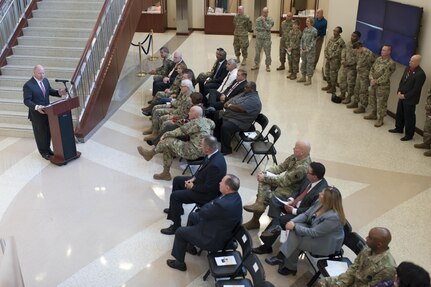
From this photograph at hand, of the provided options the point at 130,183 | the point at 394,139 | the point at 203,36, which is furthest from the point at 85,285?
the point at 203,36

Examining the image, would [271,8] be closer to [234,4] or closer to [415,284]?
[234,4]

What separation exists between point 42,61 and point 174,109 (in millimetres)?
3804

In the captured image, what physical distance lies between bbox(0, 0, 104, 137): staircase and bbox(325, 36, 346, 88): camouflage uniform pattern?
5786 mm

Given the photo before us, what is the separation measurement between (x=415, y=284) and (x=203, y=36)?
51.7 ft

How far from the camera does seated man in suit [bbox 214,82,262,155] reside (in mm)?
7359

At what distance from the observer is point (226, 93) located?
28.1 feet

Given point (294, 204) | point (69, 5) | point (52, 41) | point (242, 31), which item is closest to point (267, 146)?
point (294, 204)

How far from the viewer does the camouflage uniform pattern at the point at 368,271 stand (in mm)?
3580

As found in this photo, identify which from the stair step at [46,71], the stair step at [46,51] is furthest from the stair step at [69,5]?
the stair step at [46,71]

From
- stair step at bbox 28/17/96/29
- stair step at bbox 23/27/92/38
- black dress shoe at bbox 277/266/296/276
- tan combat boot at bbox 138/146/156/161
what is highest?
stair step at bbox 28/17/96/29

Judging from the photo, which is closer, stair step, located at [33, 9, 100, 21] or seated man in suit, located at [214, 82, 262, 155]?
seated man in suit, located at [214, 82, 262, 155]

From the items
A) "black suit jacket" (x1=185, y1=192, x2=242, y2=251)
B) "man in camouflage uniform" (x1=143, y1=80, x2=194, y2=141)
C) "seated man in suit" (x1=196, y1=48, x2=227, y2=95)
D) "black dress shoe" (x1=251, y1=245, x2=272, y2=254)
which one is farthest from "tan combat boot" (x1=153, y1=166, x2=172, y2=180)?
"seated man in suit" (x1=196, y1=48, x2=227, y2=95)

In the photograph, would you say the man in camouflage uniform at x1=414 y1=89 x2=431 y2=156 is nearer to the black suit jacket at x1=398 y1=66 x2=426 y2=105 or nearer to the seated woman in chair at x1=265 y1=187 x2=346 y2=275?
the black suit jacket at x1=398 y1=66 x2=426 y2=105

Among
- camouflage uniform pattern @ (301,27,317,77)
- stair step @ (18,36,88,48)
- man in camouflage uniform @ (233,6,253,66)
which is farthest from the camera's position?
man in camouflage uniform @ (233,6,253,66)
